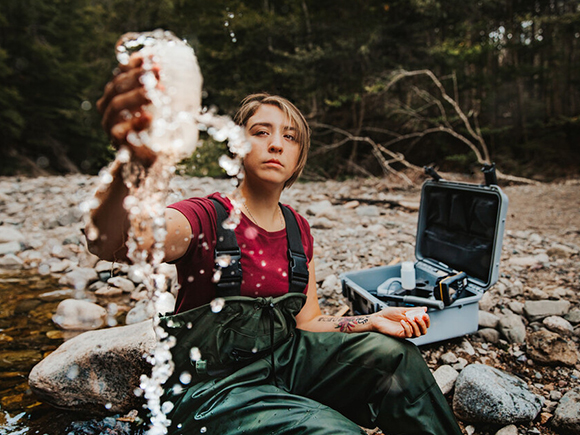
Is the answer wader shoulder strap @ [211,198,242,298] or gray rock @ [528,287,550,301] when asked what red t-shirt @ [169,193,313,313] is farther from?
gray rock @ [528,287,550,301]

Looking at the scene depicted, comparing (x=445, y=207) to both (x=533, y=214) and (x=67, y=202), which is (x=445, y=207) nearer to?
(x=533, y=214)

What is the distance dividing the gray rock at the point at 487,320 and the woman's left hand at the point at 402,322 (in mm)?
1729

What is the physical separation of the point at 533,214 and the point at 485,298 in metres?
5.08

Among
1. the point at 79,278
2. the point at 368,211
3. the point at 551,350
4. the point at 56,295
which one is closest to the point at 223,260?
the point at 551,350

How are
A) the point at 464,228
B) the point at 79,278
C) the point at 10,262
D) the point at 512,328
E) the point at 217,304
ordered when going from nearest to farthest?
the point at 217,304 → the point at 512,328 → the point at 464,228 → the point at 79,278 → the point at 10,262

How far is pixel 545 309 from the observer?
338cm

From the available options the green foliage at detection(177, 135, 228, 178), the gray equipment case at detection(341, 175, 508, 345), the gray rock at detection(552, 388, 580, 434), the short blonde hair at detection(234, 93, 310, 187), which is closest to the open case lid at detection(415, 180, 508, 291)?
the gray equipment case at detection(341, 175, 508, 345)

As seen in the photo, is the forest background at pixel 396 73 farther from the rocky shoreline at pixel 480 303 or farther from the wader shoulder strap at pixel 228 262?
the wader shoulder strap at pixel 228 262

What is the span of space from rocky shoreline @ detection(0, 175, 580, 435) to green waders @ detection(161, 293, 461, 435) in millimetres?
538

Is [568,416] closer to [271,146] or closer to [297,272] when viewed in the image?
[297,272]

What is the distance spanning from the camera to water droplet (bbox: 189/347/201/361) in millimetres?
1693

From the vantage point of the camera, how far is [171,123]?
1.12 metres

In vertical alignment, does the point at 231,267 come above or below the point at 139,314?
above

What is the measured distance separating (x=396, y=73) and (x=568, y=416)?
407 inches
